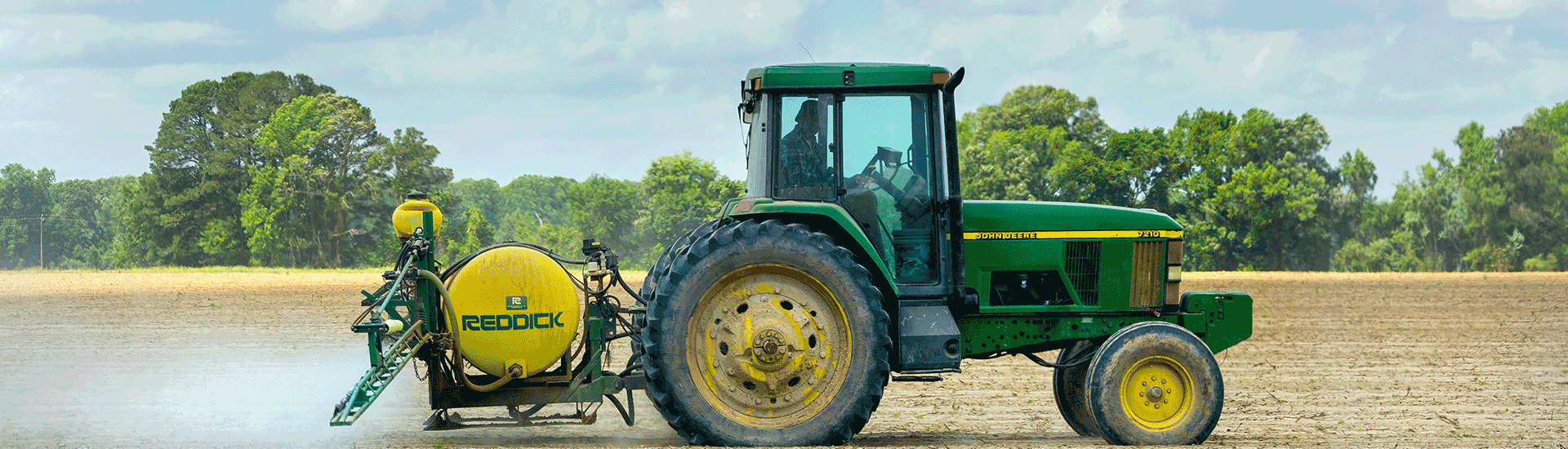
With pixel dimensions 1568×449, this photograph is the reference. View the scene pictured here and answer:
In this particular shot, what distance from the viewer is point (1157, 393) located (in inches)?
303

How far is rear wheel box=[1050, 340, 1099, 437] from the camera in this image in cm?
832

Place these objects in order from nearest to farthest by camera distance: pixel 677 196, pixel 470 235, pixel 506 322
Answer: pixel 506 322 < pixel 470 235 < pixel 677 196

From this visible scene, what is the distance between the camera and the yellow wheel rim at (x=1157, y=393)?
7.70 metres

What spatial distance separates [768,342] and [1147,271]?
297cm

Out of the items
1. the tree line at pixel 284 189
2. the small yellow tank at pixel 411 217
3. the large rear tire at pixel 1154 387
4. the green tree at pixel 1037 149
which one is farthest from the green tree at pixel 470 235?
the large rear tire at pixel 1154 387

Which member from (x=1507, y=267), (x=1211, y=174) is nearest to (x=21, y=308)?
(x=1211, y=174)

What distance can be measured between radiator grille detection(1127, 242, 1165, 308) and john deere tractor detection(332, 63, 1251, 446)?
0.04ft

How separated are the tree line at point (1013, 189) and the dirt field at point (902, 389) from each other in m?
29.9

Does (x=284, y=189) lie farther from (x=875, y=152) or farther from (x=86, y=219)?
(x=875, y=152)

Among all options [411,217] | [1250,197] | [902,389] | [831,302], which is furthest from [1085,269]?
[1250,197]

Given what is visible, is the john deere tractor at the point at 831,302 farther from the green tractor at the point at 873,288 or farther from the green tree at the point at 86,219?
the green tree at the point at 86,219

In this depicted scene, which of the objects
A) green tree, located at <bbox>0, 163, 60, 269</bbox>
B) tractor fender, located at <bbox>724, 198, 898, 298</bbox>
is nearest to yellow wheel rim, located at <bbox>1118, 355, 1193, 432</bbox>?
tractor fender, located at <bbox>724, 198, 898, 298</bbox>

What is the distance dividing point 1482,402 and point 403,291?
9554mm

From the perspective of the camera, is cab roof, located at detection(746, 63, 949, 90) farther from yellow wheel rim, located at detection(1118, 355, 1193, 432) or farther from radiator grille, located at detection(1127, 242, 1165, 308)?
yellow wheel rim, located at detection(1118, 355, 1193, 432)
